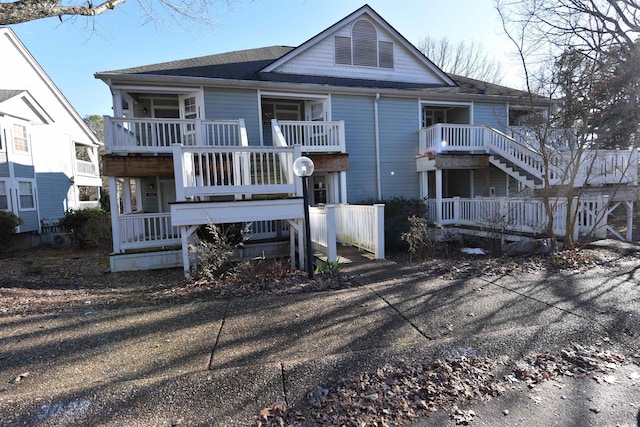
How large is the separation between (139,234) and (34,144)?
38.4ft

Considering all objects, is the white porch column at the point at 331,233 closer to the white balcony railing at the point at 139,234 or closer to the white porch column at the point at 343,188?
the white porch column at the point at 343,188

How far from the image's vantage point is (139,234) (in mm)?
8664

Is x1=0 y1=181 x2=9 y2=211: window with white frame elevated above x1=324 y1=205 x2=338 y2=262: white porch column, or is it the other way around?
x1=0 y1=181 x2=9 y2=211: window with white frame

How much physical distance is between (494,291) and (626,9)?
18166 millimetres

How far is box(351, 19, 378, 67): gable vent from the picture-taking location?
41.6 feet

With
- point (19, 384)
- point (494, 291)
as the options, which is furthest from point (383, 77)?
point (19, 384)

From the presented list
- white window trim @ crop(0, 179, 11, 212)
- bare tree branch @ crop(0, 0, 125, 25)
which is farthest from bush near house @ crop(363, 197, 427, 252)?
white window trim @ crop(0, 179, 11, 212)

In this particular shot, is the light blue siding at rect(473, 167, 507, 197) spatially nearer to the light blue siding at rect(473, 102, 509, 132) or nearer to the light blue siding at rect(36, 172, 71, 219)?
the light blue siding at rect(473, 102, 509, 132)

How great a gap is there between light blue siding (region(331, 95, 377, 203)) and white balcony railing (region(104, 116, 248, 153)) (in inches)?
155

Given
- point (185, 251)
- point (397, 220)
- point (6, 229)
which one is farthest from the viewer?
point (6, 229)

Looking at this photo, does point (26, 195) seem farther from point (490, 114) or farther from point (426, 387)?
point (490, 114)

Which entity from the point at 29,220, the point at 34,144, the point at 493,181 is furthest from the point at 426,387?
the point at 34,144

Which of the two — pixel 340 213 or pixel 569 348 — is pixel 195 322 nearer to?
pixel 569 348

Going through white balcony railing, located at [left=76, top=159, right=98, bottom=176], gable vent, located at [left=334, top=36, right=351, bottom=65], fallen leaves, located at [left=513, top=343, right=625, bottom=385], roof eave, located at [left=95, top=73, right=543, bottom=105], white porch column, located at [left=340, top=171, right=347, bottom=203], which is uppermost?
gable vent, located at [left=334, top=36, right=351, bottom=65]
